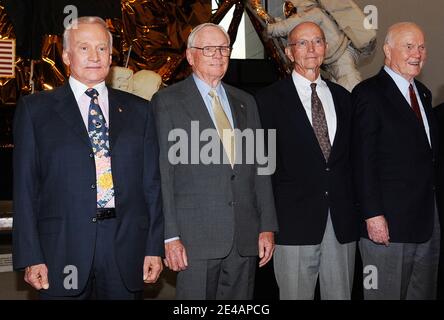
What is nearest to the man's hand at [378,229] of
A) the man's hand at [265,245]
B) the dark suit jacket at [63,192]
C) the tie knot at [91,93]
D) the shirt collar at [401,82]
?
the man's hand at [265,245]

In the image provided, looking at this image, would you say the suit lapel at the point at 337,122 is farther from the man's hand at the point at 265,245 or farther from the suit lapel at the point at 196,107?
the suit lapel at the point at 196,107

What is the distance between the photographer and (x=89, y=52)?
2.14m

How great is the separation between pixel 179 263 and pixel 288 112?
0.70 metres

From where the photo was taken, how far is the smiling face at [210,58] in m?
2.42

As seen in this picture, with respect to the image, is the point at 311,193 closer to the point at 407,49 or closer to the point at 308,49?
the point at 308,49

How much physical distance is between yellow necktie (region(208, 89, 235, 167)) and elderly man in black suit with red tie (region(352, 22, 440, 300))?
49 cm

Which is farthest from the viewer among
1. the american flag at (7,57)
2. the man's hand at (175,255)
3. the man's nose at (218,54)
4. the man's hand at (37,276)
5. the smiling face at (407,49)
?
the american flag at (7,57)

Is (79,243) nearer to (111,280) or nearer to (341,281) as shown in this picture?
(111,280)

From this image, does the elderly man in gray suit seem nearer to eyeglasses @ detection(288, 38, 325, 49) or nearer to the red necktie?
eyeglasses @ detection(288, 38, 325, 49)

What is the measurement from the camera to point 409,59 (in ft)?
8.67

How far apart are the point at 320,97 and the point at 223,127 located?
0.44m

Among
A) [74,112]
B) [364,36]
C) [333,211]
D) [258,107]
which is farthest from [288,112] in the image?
[364,36]

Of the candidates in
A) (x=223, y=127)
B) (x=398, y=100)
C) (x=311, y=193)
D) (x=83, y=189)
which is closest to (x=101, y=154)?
(x=83, y=189)

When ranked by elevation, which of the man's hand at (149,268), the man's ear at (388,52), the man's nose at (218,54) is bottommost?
the man's hand at (149,268)
